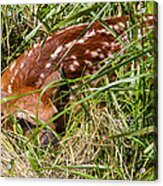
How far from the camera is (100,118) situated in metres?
1.83

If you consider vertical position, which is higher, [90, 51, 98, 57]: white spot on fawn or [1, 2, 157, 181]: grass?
[90, 51, 98, 57]: white spot on fawn

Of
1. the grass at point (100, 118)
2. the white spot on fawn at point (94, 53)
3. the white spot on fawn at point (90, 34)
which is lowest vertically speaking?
the grass at point (100, 118)

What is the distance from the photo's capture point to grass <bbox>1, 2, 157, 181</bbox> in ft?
5.92

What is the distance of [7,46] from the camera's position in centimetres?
192

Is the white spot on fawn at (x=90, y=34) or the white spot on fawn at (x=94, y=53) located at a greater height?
the white spot on fawn at (x=90, y=34)

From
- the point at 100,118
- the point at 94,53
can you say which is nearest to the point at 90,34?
the point at 94,53

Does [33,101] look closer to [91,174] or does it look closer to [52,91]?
[52,91]

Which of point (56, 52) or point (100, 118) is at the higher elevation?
point (56, 52)

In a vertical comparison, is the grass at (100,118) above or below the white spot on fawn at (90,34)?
below

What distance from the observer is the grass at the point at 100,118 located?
1.80m

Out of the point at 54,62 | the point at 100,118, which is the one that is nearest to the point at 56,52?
the point at 54,62

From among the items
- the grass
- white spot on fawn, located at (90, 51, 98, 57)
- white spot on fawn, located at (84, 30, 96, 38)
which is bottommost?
the grass

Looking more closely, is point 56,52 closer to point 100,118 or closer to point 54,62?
point 54,62

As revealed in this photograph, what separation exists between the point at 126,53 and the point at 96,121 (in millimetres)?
197
